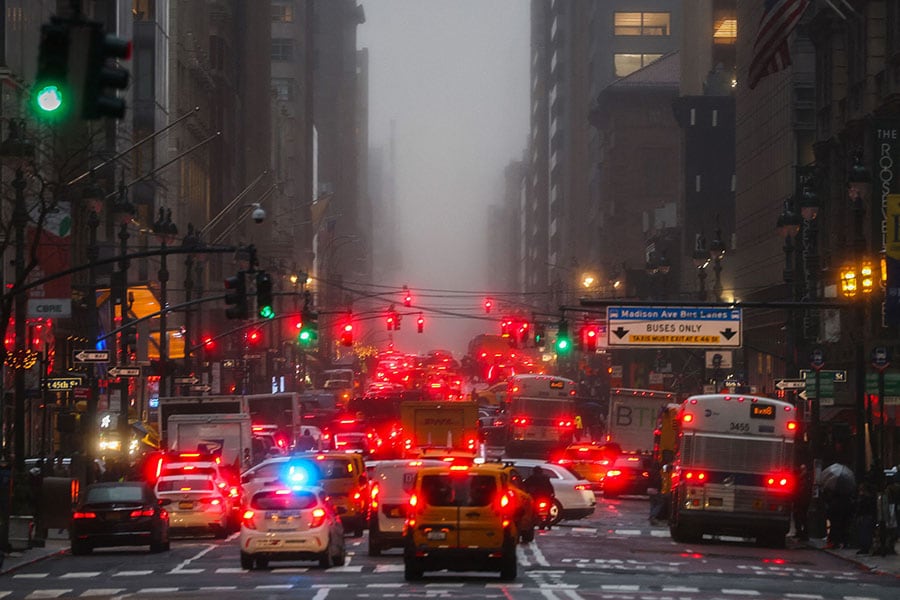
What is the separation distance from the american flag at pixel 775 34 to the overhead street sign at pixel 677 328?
723 centimetres

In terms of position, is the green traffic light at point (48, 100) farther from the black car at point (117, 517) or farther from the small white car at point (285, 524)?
the black car at point (117, 517)

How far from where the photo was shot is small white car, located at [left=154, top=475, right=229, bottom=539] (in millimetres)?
42094

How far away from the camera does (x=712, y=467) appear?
4025cm

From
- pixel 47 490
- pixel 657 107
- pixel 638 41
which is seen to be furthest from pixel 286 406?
pixel 638 41

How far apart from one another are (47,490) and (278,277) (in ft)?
373

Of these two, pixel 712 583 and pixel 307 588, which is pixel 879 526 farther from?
pixel 307 588

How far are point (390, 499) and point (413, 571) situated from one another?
18.4 feet

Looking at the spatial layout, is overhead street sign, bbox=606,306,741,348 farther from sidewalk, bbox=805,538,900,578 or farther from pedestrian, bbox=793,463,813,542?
sidewalk, bbox=805,538,900,578

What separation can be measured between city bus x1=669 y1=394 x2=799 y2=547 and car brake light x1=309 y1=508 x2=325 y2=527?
1037 centimetres

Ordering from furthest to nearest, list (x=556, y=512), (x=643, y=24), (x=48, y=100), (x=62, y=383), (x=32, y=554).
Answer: (x=643, y=24)
(x=556, y=512)
(x=62, y=383)
(x=32, y=554)
(x=48, y=100)

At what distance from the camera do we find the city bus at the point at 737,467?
3991 centimetres

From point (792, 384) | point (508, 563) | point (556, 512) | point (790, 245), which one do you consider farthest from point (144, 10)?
point (508, 563)

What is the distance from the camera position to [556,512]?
46781 mm

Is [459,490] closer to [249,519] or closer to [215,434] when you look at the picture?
[249,519]
